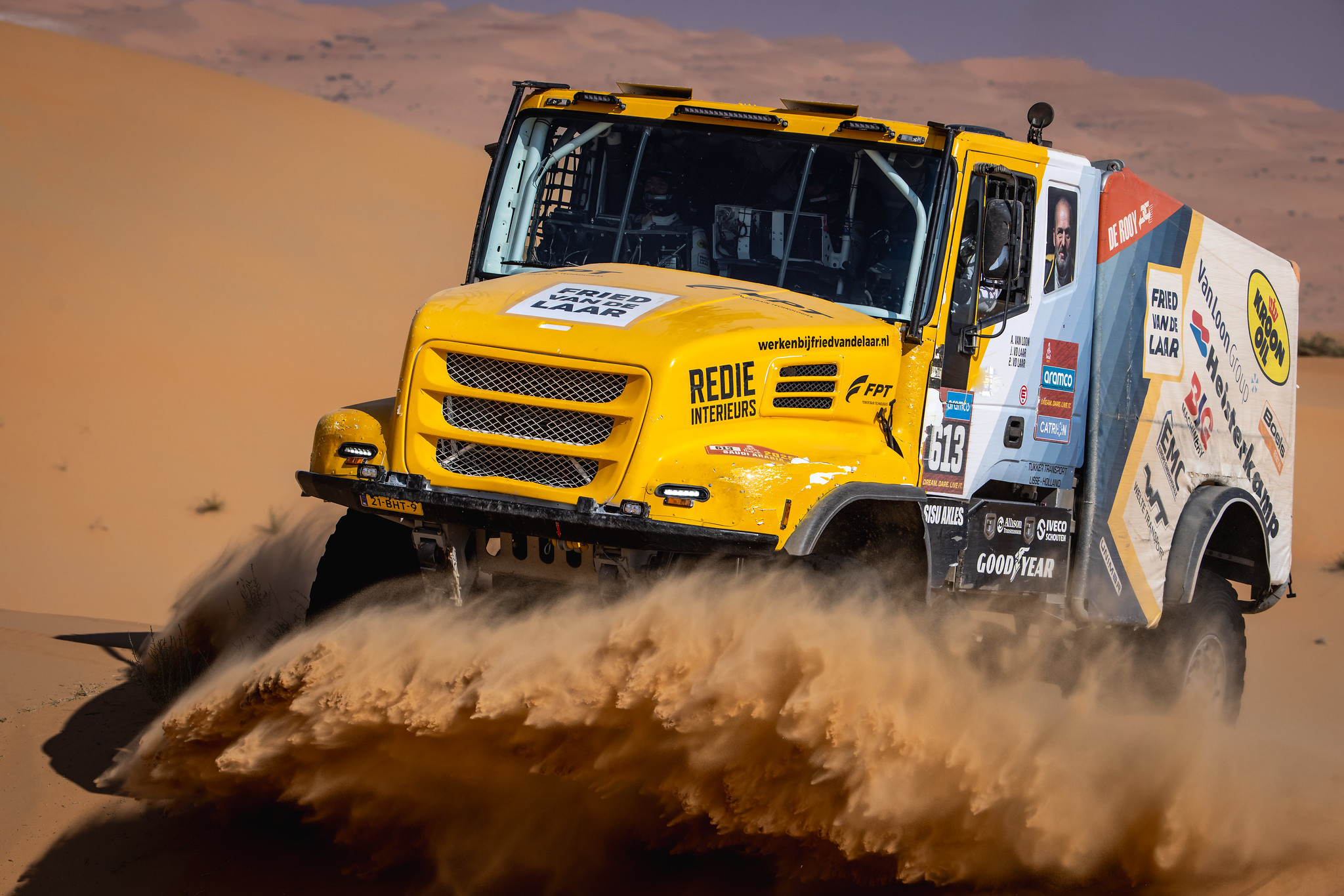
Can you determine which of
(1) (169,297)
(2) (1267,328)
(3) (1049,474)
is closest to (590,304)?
(3) (1049,474)

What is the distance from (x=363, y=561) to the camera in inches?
241

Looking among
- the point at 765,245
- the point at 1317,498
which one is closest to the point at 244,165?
the point at 1317,498

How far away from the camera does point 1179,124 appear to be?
91.1m

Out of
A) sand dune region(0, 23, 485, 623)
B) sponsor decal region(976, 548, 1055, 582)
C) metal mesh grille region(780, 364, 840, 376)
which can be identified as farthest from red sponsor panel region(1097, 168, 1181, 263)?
sand dune region(0, 23, 485, 623)

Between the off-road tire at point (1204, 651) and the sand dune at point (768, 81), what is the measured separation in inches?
2060

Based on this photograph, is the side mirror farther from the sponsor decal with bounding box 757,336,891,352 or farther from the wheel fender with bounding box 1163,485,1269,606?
the wheel fender with bounding box 1163,485,1269,606

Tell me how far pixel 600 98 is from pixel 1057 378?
287 cm

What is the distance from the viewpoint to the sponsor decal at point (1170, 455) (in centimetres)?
799

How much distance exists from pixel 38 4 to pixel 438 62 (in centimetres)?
2880

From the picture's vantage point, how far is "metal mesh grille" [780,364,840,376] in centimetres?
555

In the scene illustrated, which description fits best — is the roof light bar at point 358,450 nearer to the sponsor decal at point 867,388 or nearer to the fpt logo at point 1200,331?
the sponsor decal at point 867,388

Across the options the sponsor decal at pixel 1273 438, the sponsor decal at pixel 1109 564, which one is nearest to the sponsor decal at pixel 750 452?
the sponsor decal at pixel 1109 564

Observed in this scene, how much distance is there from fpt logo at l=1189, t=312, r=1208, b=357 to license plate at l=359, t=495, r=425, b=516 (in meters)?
5.15

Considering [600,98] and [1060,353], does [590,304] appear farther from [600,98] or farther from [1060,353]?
[1060,353]
